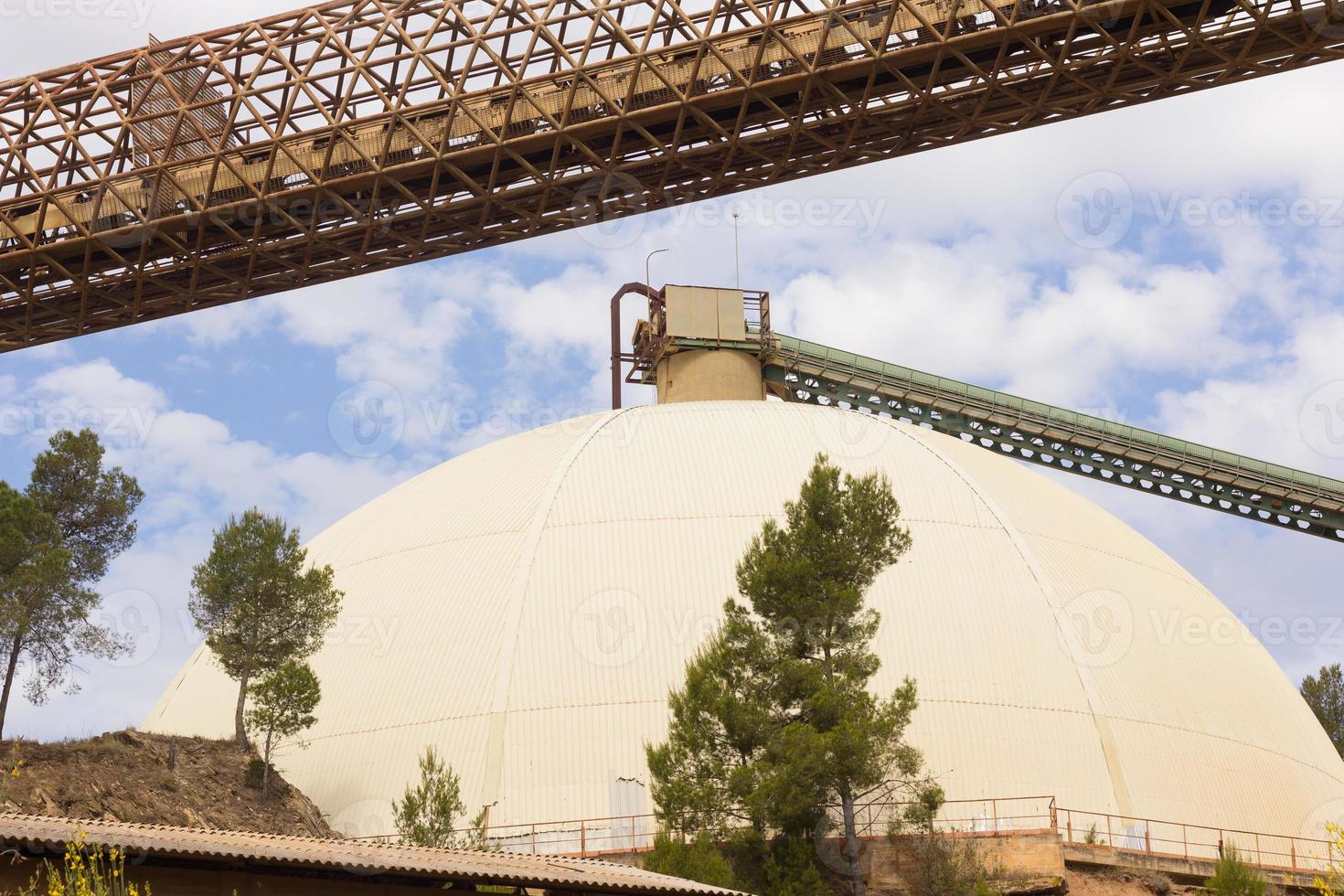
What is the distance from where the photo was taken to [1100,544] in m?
50.8

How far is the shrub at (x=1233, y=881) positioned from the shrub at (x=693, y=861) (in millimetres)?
10769

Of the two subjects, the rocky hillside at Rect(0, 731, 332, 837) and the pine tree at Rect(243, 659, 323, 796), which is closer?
the rocky hillside at Rect(0, 731, 332, 837)

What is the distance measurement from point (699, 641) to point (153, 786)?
13.7m

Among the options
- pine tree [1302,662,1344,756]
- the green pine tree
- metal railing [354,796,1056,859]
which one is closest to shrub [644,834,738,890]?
the green pine tree

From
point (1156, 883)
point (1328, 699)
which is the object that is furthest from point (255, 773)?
point (1328, 699)

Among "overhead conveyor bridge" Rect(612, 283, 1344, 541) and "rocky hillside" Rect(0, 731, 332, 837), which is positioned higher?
"overhead conveyor bridge" Rect(612, 283, 1344, 541)

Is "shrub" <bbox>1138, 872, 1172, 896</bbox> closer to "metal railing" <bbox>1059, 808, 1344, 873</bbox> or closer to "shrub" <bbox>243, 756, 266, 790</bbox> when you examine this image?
"metal railing" <bbox>1059, 808, 1344, 873</bbox>

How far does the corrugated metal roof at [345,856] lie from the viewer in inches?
804

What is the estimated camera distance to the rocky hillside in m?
33.1

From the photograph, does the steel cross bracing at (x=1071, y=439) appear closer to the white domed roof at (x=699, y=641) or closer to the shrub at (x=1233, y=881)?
the white domed roof at (x=699, y=641)

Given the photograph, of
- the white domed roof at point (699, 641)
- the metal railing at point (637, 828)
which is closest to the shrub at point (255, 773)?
the white domed roof at point (699, 641)

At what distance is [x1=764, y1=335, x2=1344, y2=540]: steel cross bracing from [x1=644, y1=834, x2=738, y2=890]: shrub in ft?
96.8

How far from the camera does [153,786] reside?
1425 inches

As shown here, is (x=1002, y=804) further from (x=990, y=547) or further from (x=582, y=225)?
(x=582, y=225)
